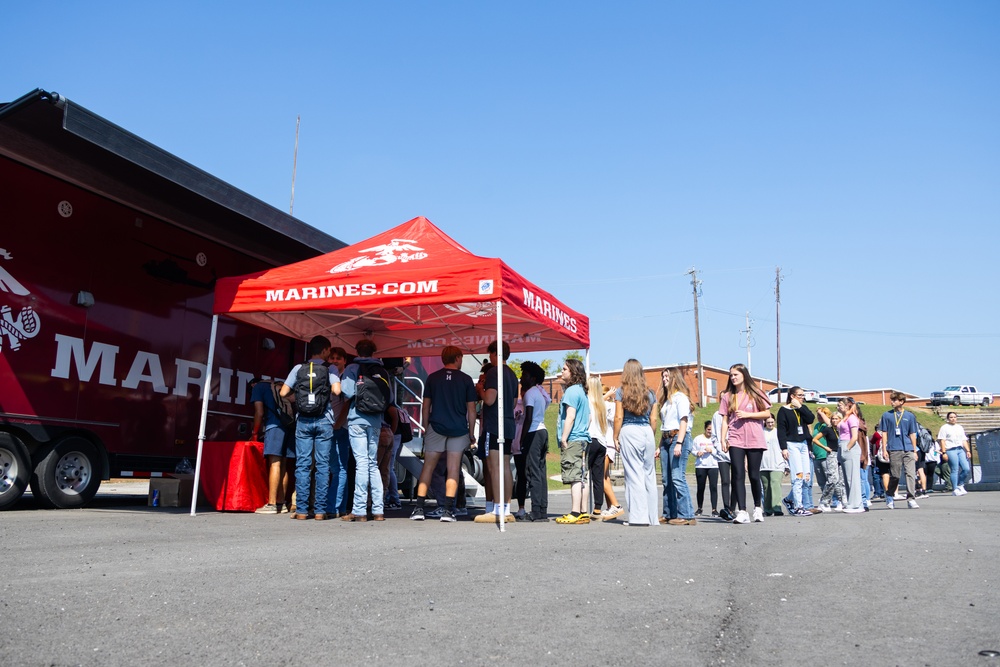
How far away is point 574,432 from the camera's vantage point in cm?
959

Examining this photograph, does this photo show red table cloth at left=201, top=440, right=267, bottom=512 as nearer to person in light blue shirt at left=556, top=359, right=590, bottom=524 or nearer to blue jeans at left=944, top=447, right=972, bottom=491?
person in light blue shirt at left=556, top=359, right=590, bottom=524

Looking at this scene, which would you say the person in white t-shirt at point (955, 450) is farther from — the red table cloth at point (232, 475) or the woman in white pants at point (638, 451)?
the red table cloth at point (232, 475)

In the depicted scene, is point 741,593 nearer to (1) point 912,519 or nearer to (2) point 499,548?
(2) point 499,548

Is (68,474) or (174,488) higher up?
(68,474)

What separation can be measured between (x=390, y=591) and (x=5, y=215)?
6944 millimetres

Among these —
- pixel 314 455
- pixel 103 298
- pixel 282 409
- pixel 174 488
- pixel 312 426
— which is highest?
pixel 103 298

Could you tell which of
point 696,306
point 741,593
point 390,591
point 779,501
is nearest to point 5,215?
point 390,591

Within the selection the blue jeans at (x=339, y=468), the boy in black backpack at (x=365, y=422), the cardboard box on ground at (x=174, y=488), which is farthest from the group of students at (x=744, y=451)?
the cardboard box on ground at (x=174, y=488)

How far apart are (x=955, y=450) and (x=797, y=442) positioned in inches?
367

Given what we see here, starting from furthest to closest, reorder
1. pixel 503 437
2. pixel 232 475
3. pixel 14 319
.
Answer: pixel 232 475, pixel 14 319, pixel 503 437

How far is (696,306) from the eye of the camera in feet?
194

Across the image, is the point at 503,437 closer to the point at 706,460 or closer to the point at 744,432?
the point at 744,432

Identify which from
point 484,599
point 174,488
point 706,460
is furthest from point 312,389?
point 706,460

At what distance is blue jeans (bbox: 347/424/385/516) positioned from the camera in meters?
9.22
